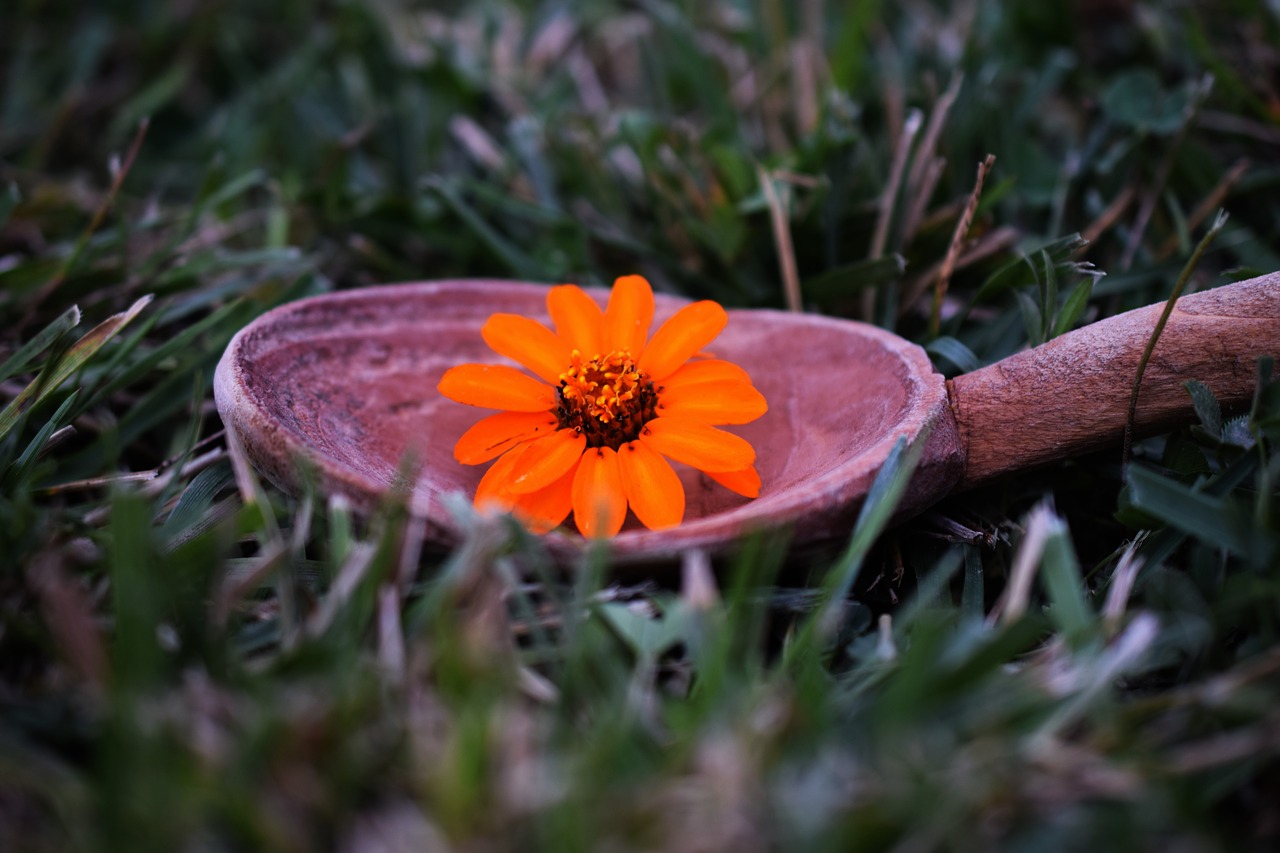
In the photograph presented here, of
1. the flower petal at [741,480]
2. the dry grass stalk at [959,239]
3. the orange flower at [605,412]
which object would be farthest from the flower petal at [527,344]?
the dry grass stalk at [959,239]

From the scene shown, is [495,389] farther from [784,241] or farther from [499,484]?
[784,241]

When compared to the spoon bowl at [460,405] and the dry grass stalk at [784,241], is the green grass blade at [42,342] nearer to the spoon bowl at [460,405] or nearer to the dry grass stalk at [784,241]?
the spoon bowl at [460,405]

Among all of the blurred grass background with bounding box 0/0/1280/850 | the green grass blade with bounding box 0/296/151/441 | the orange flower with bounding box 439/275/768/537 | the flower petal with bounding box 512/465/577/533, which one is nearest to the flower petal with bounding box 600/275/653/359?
the orange flower with bounding box 439/275/768/537

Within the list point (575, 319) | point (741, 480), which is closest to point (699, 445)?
point (741, 480)

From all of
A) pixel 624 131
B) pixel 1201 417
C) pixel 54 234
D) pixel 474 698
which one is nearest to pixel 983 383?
pixel 1201 417

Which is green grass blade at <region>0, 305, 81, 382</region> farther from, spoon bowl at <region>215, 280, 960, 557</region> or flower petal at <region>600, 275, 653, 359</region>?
flower petal at <region>600, 275, 653, 359</region>

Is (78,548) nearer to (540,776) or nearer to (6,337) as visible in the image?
(6,337)
